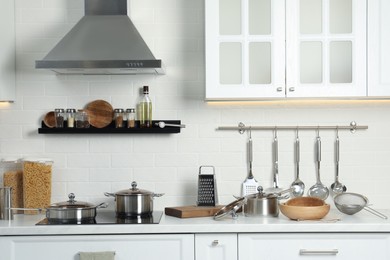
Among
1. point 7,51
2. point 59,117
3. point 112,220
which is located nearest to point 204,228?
point 112,220

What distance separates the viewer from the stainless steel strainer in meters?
4.07

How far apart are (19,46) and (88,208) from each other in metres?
1.27

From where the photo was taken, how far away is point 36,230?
12.5 ft

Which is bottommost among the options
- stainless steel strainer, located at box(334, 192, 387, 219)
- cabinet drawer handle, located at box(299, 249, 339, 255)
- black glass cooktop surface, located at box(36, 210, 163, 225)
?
cabinet drawer handle, located at box(299, 249, 339, 255)

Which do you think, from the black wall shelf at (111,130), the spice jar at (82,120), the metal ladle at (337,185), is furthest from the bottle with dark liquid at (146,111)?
the metal ladle at (337,185)

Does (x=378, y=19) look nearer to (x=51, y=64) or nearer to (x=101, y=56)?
(x=101, y=56)

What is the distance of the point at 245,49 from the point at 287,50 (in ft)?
0.83

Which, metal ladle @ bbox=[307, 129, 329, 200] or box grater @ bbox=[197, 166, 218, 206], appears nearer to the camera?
box grater @ bbox=[197, 166, 218, 206]

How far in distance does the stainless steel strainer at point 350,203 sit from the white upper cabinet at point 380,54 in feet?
2.03

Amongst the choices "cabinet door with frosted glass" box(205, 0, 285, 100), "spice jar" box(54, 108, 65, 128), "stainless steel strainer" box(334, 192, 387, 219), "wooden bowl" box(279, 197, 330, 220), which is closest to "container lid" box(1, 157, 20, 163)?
"spice jar" box(54, 108, 65, 128)

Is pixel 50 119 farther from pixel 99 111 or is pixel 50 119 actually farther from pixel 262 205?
pixel 262 205

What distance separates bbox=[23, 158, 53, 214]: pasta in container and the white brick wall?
179 millimetres

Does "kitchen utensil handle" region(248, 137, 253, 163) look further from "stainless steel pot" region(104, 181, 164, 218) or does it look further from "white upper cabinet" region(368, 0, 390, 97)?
"white upper cabinet" region(368, 0, 390, 97)

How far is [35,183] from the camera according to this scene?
4340 millimetres
